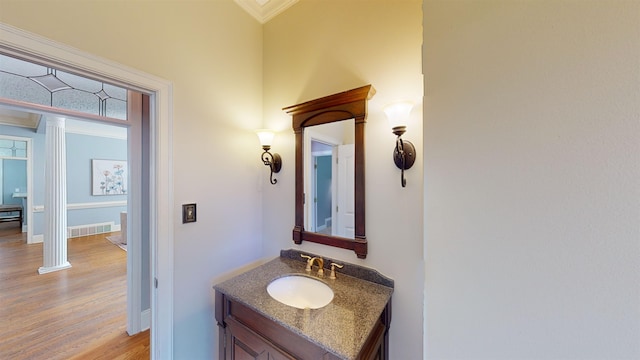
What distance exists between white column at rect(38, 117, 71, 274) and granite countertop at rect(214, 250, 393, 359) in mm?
3922

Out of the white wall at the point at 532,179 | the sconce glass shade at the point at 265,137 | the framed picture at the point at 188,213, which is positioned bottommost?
the framed picture at the point at 188,213

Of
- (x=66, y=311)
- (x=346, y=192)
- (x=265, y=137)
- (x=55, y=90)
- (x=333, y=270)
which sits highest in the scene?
(x=55, y=90)

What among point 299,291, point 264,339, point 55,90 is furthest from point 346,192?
point 55,90

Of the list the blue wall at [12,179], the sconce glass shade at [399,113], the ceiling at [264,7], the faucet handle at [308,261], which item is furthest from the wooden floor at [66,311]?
the blue wall at [12,179]

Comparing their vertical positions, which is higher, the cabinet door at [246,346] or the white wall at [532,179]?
the white wall at [532,179]

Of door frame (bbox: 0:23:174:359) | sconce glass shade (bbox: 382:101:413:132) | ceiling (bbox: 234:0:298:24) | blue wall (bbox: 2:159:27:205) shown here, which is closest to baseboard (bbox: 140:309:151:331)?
door frame (bbox: 0:23:174:359)

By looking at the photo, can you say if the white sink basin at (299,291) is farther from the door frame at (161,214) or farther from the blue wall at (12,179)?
the blue wall at (12,179)

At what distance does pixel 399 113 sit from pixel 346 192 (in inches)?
23.3

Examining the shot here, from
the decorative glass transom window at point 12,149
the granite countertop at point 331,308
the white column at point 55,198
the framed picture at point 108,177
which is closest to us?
the granite countertop at point 331,308

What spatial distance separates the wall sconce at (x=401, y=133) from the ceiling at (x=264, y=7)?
4.18 feet

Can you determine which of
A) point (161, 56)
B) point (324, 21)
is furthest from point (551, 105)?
point (161, 56)

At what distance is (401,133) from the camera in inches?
44.6

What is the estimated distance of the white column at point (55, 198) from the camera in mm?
3217

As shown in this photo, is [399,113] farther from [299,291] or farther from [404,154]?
[299,291]
